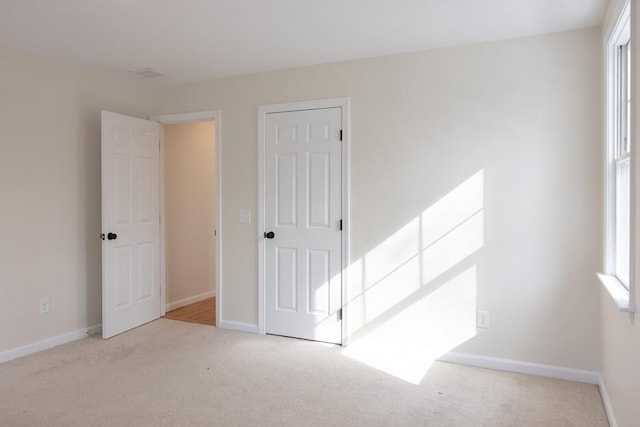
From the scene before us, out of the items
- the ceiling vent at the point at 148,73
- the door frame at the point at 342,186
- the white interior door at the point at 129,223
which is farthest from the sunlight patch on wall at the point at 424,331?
the ceiling vent at the point at 148,73

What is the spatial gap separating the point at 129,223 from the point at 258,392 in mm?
2195

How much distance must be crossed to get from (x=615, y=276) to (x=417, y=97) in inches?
71.8

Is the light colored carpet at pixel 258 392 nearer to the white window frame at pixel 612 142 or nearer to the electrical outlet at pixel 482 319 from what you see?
the electrical outlet at pixel 482 319

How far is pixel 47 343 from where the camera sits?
3602 millimetres

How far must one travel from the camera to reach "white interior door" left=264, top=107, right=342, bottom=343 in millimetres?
3699

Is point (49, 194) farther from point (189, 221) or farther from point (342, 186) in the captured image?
point (342, 186)

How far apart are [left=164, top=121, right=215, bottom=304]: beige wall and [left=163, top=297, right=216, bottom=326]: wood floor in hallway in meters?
0.15

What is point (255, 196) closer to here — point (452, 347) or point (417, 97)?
point (417, 97)

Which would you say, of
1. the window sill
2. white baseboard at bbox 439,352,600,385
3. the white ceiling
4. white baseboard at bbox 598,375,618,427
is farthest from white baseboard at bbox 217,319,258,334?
the window sill

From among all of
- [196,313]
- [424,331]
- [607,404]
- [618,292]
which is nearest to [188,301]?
[196,313]

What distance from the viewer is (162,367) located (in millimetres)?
3215

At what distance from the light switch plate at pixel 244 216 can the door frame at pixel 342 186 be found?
0.13m

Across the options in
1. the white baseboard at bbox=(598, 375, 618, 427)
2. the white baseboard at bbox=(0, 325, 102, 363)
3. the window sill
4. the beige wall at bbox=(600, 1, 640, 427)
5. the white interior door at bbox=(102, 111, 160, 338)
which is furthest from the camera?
the white interior door at bbox=(102, 111, 160, 338)

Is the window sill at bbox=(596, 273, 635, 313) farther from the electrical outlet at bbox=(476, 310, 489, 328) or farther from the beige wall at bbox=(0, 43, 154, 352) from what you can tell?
the beige wall at bbox=(0, 43, 154, 352)
